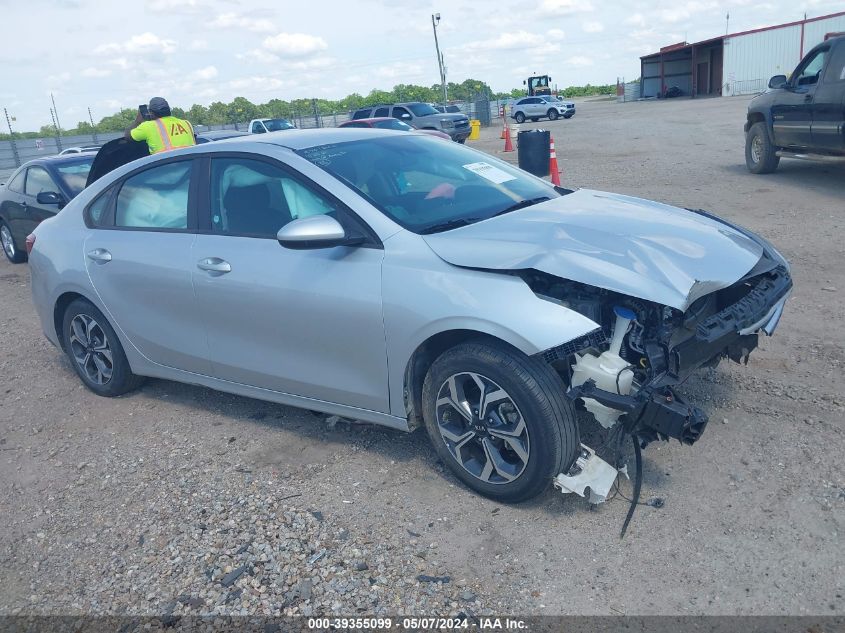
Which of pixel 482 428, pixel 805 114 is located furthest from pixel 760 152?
pixel 482 428

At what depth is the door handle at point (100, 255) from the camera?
471cm

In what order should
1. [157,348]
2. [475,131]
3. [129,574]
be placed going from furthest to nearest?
[475,131]
[157,348]
[129,574]

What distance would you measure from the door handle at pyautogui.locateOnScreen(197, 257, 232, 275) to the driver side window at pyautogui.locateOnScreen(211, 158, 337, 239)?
0.18 m

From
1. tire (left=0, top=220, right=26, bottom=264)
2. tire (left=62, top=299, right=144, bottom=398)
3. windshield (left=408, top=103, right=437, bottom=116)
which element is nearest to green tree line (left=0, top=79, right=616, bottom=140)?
windshield (left=408, top=103, right=437, bottom=116)

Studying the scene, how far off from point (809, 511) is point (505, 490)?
1306mm

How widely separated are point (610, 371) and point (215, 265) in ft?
7.42

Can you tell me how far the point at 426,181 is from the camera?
13.5ft

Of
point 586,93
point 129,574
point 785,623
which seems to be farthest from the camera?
point 586,93

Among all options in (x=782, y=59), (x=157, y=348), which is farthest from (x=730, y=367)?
(x=782, y=59)

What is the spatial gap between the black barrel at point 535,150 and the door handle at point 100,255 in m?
8.22

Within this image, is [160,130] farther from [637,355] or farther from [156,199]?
[637,355]

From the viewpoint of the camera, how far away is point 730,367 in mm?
4672

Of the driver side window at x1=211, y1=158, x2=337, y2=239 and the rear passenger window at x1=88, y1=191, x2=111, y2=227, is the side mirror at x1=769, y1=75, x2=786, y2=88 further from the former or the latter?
the rear passenger window at x1=88, y1=191, x2=111, y2=227

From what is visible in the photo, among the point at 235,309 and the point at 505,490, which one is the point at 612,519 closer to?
the point at 505,490
